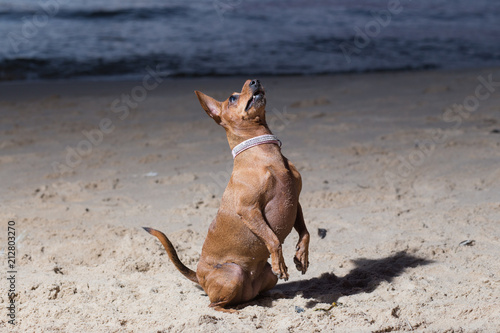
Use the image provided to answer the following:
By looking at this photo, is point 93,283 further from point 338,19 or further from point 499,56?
point 338,19

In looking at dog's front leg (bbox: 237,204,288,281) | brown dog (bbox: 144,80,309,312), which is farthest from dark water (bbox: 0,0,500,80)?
dog's front leg (bbox: 237,204,288,281)

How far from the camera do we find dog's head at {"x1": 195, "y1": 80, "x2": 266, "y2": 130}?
2.55 metres

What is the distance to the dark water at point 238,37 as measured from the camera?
12078 millimetres

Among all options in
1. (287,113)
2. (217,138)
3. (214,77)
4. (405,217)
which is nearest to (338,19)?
(214,77)

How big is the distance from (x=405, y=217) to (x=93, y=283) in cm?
212

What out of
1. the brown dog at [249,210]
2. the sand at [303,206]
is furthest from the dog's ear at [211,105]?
the sand at [303,206]

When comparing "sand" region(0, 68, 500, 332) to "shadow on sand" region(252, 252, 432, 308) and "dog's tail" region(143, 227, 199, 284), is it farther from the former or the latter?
"dog's tail" region(143, 227, 199, 284)

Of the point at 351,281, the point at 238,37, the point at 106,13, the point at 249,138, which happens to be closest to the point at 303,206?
the point at 351,281

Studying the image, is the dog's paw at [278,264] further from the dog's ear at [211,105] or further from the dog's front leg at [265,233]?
the dog's ear at [211,105]

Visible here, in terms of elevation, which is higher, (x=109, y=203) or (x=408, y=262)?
(x=408, y=262)

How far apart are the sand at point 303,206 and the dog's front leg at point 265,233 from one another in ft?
1.00

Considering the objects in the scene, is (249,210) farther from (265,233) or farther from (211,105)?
(211,105)

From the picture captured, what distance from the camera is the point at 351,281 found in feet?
9.93

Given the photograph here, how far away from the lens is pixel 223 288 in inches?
104
